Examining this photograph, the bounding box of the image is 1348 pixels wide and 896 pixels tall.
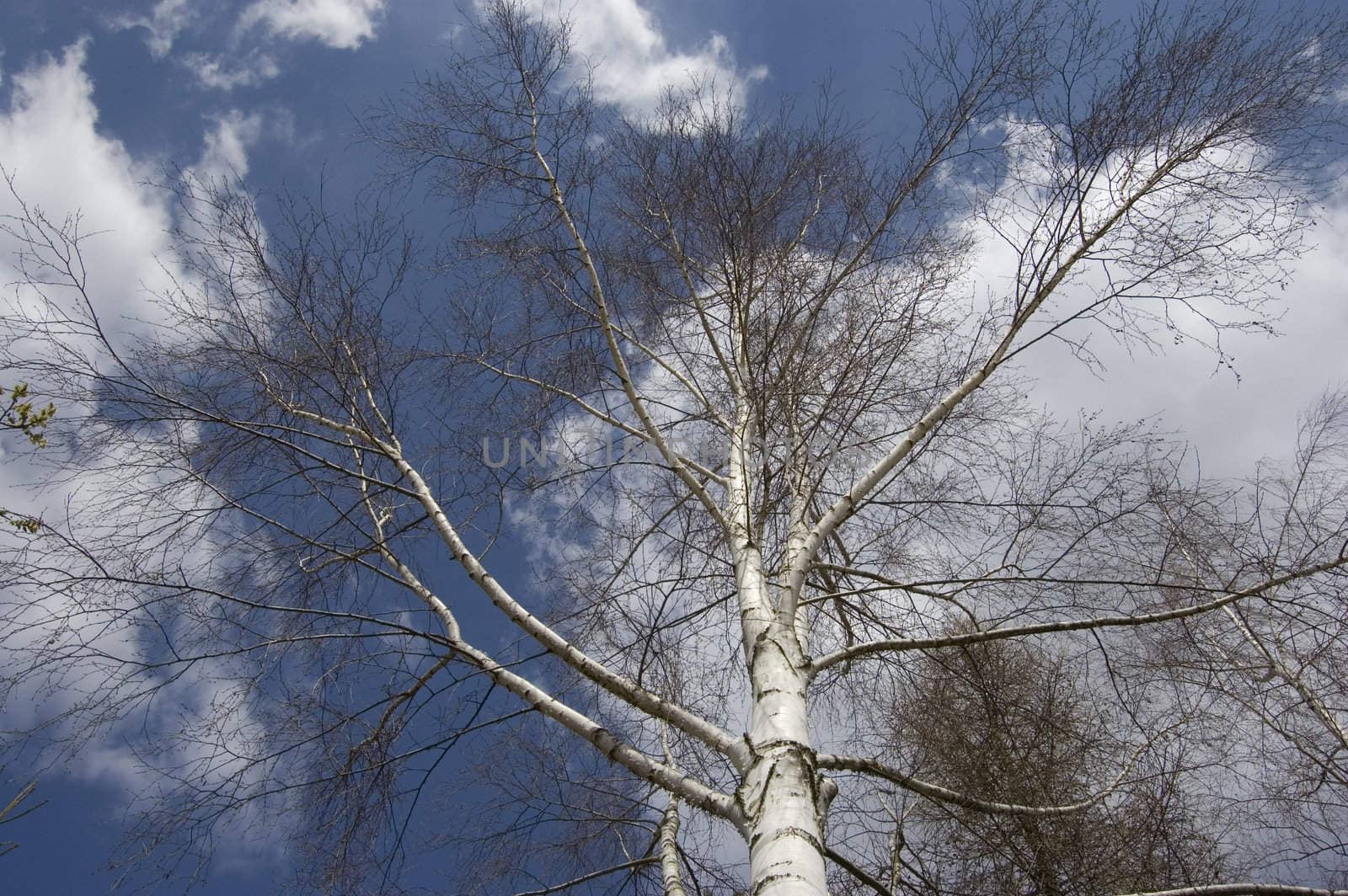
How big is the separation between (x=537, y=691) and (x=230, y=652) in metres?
1.16

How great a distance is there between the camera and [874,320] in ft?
11.7

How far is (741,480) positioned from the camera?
396 cm

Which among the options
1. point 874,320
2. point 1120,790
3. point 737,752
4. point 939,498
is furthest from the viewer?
point 939,498

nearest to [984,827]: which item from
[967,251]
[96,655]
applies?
[967,251]

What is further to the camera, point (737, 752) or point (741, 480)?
point (741, 480)

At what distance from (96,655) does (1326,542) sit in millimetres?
4587

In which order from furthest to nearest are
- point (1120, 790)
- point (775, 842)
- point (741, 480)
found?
point (741, 480) → point (1120, 790) → point (775, 842)

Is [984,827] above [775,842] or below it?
above

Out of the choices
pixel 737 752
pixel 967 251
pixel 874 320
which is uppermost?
pixel 967 251

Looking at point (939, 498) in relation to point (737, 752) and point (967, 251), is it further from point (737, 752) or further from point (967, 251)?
point (737, 752)

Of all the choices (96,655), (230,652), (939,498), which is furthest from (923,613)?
(96,655)

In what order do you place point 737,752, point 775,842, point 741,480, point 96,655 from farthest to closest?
1. point 741,480
2. point 96,655
3. point 737,752
4. point 775,842

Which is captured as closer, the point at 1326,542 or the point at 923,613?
the point at 1326,542

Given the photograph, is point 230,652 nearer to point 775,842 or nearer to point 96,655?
point 96,655
